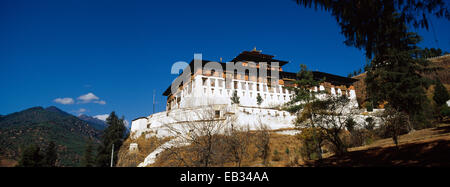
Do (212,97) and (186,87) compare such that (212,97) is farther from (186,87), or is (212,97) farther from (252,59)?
(252,59)

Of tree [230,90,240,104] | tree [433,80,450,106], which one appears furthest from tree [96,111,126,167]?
tree [433,80,450,106]

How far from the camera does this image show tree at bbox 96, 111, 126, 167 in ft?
131

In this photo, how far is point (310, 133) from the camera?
19.2 metres

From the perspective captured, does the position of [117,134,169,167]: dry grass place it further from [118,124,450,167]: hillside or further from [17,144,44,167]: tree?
[17,144,44,167]: tree

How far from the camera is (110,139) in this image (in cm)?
4194

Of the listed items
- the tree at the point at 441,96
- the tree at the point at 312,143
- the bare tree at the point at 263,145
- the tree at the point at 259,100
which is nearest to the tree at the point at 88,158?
the tree at the point at 259,100

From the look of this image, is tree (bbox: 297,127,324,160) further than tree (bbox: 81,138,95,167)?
No

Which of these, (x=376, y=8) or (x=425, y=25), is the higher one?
(x=376, y=8)

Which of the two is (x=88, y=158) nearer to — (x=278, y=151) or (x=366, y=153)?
(x=278, y=151)

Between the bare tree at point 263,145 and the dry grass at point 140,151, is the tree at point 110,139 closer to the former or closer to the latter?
the dry grass at point 140,151
